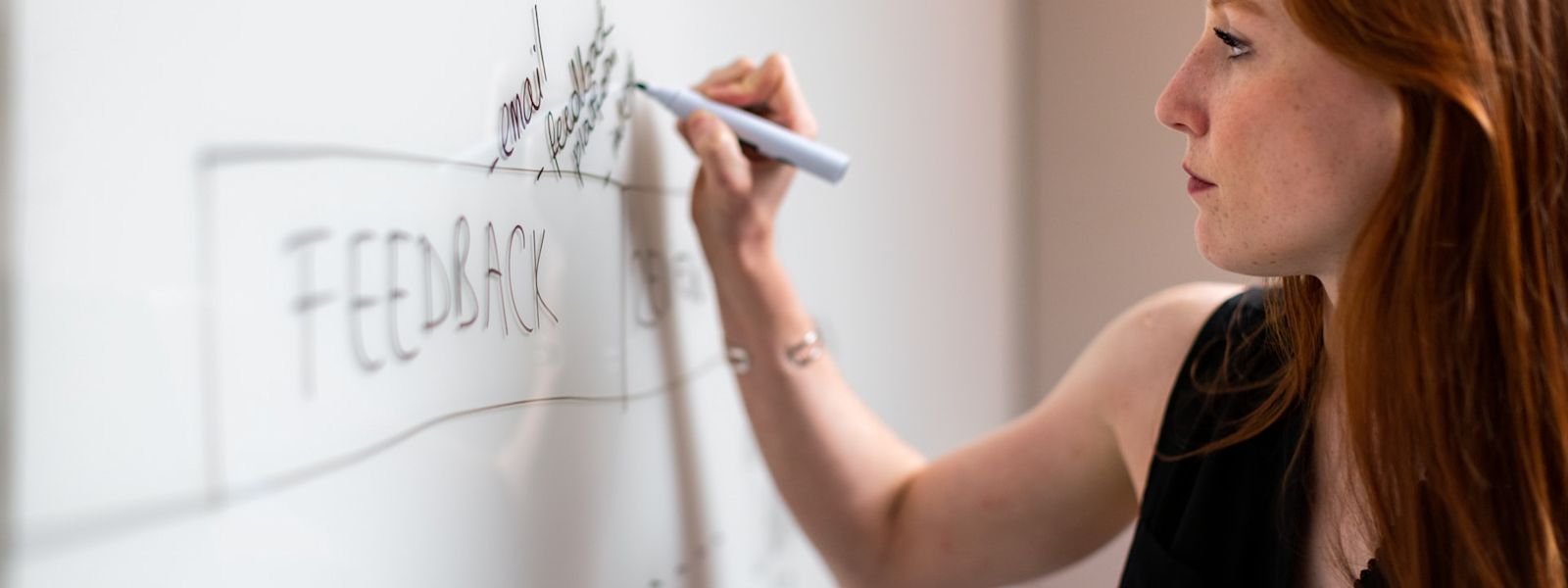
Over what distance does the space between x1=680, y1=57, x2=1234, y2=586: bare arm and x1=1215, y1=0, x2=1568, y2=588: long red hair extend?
17cm

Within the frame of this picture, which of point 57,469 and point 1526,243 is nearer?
point 57,469

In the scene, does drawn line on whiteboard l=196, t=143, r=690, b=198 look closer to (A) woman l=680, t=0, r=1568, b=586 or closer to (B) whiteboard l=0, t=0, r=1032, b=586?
(B) whiteboard l=0, t=0, r=1032, b=586

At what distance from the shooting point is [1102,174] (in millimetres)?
949

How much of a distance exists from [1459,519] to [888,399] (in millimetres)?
374

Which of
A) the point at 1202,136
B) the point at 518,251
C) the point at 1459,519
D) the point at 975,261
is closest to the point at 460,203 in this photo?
the point at 518,251

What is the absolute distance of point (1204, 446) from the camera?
0.59 meters

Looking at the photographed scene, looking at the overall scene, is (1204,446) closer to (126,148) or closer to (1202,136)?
(1202,136)

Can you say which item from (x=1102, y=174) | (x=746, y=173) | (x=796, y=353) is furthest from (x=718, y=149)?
(x=1102, y=174)

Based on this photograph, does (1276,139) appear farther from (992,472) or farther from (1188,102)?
(992,472)

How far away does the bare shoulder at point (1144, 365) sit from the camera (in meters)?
0.65

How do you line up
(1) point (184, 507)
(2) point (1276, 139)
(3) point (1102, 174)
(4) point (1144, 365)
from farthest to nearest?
(3) point (1102, 174) → (4) point (1144, 365) → (2) point (1276, 139) → (1) point (184, 507)

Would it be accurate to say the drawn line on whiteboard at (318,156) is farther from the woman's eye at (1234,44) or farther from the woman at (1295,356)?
the woman's eye at (1234,44)

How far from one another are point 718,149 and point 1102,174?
0.52 m

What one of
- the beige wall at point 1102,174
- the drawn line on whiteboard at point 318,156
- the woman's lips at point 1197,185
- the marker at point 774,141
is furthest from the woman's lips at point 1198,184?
the beige wall at point 1102,174
